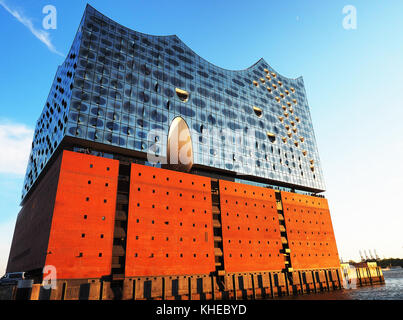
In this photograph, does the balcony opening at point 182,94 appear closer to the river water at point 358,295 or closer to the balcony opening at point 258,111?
the balcony opening at point 258,111

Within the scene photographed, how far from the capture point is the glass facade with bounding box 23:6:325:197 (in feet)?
109

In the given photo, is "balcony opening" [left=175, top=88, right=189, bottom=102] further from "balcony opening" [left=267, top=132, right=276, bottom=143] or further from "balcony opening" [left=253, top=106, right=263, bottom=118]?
"balcony opening" [left=267, top=132, right=276, bottom=143]

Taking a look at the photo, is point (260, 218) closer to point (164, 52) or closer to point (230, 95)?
point (230, 95)

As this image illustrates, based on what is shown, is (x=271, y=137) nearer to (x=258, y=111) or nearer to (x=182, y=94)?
(x=258, y=111)

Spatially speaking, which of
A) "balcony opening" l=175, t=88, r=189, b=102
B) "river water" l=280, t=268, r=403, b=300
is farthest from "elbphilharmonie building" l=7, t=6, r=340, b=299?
"river water" l=280, t=268, r=403, b=300

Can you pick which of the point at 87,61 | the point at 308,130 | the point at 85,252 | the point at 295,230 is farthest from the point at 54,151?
the point at 308,130

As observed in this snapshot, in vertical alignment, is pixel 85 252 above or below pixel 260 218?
below

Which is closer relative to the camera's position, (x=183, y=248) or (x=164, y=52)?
(x=183, y=248)

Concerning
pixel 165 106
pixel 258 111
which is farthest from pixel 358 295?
pixel 165 106

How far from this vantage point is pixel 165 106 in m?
38.2

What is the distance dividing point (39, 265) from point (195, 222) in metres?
16.7

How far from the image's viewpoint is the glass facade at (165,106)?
3309 cm

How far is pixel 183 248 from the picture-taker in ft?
104

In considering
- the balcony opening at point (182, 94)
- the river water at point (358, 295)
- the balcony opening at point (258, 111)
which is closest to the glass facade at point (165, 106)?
the balcony opening at point (258, 111)
